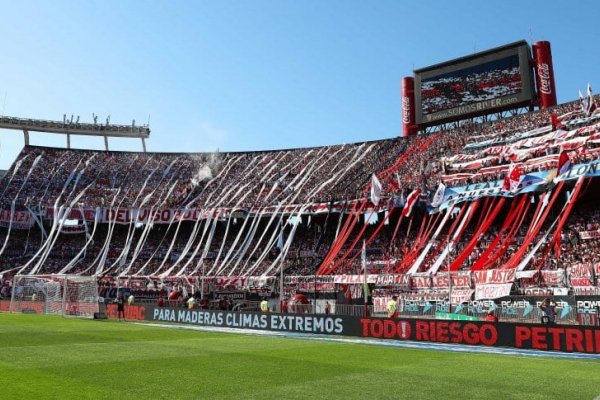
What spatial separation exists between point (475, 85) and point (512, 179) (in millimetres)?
19511

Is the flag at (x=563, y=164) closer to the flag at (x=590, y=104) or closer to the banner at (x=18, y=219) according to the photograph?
the flag at (x=590, y=104)

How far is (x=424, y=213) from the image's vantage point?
47750 millimetres

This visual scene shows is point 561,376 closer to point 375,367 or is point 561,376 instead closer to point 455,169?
point 375,367

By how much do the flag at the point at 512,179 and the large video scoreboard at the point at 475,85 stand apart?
16348 mm

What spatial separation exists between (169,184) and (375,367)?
5747 centimetres

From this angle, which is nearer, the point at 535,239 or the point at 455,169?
the point at 535,239

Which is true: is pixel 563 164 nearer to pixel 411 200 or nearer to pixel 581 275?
pixel 581 275

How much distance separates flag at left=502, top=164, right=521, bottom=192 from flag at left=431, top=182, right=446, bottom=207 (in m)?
5.20

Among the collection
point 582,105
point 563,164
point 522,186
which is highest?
point 582,105

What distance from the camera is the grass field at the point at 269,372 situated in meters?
9.41

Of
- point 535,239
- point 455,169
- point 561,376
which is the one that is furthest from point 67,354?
point 455,169

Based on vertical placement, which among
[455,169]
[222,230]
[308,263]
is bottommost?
[308,263]

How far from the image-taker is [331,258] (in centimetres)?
4591

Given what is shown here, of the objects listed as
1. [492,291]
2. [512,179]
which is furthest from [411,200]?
[492,291]
